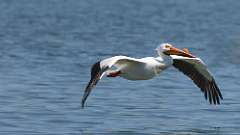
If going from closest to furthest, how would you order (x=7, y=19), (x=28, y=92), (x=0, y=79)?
(x=28, y=92), (x=0, y=79), (x=7, y=19)

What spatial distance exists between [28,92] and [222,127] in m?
4.30

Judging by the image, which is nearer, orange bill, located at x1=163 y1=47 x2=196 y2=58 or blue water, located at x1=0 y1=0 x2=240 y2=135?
blue water, located at x1=0 y1=0 x2=240 y2=135

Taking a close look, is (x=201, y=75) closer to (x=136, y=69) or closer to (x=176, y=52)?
(x=176, y=52)

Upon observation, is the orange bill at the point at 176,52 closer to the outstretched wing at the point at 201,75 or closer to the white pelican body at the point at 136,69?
the outstretched wing at the point at 201,75

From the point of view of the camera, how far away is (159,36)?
28484 millimetres

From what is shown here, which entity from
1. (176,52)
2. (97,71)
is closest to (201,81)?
(176,52)

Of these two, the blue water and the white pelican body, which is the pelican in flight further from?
the blue water

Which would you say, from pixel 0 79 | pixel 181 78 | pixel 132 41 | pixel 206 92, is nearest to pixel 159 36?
pixel 132 41

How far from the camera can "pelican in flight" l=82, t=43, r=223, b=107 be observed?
12.7 meters

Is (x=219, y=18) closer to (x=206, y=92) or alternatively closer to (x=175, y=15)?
(x=175, y=15)

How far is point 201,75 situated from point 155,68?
1561mm

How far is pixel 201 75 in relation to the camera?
1520 centimetres

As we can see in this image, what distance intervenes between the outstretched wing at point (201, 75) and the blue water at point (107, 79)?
29 centimetres

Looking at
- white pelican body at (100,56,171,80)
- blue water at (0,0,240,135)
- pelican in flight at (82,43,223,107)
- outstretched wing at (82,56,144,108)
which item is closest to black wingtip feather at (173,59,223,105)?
pelican in flight at (82,43,223,107)
